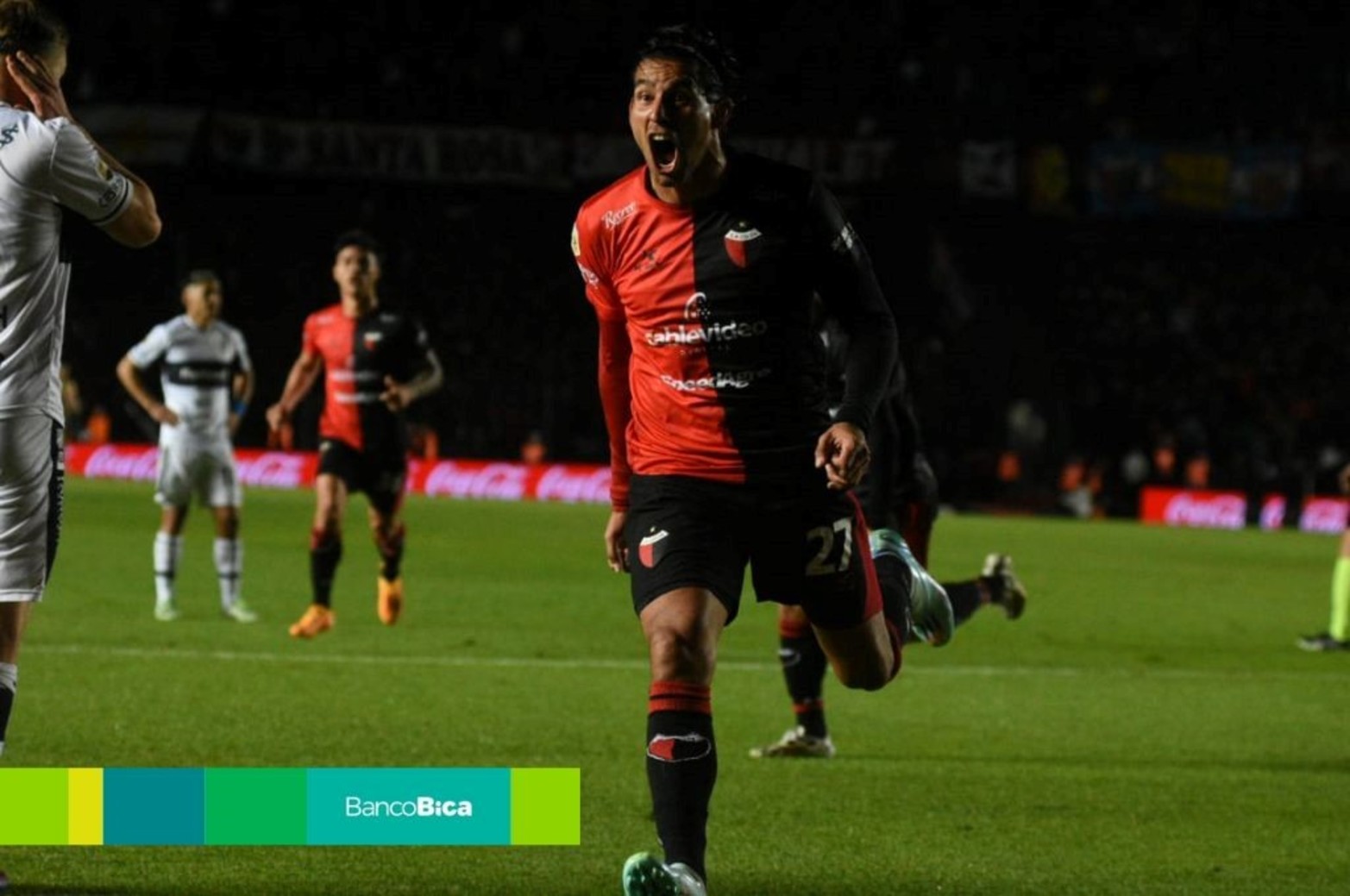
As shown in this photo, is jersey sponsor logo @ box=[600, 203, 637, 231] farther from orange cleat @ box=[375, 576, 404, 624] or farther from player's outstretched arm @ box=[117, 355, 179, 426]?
player's outstretched arm @ box=[117, 355, 179, 426]

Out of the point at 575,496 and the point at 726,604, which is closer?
the point at 726,604

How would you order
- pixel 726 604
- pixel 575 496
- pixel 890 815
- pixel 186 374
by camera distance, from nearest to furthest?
pixel 726 604, pixel 890 815, pixel 186 374, pixel 575 496

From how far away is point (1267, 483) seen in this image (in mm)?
31750

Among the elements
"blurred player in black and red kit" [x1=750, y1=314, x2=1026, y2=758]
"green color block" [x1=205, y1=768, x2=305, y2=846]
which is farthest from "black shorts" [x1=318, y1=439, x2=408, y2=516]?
"green color block" [x1=205, y1=768, x2=305, y2=846]

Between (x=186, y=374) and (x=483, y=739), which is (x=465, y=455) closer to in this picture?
(x=186, y=374)

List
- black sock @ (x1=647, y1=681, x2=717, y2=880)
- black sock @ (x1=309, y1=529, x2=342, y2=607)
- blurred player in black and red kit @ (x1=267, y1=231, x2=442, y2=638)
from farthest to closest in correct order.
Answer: blurred player in black and red kit @ (x1=267, y1=231, x2=442, y2=638), black sock @ (x1=309, y1=529, x2=342, y2=607), black sock @ (x1=647, y1=681, x2=717, y2=880)

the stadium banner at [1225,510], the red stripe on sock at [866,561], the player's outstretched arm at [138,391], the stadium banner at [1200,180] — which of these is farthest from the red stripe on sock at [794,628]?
the stadium banner at [1200,180]

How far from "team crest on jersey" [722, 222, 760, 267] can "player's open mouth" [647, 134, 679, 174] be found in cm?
24

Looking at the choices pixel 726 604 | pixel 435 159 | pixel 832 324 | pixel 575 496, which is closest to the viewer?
pixel 726 604

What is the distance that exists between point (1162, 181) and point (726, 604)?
31020 millimetres

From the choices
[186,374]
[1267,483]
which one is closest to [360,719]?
[186,374]

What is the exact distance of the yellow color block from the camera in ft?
19.2

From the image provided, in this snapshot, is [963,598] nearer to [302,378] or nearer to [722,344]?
[722,344]

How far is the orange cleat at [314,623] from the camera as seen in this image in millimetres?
12961
